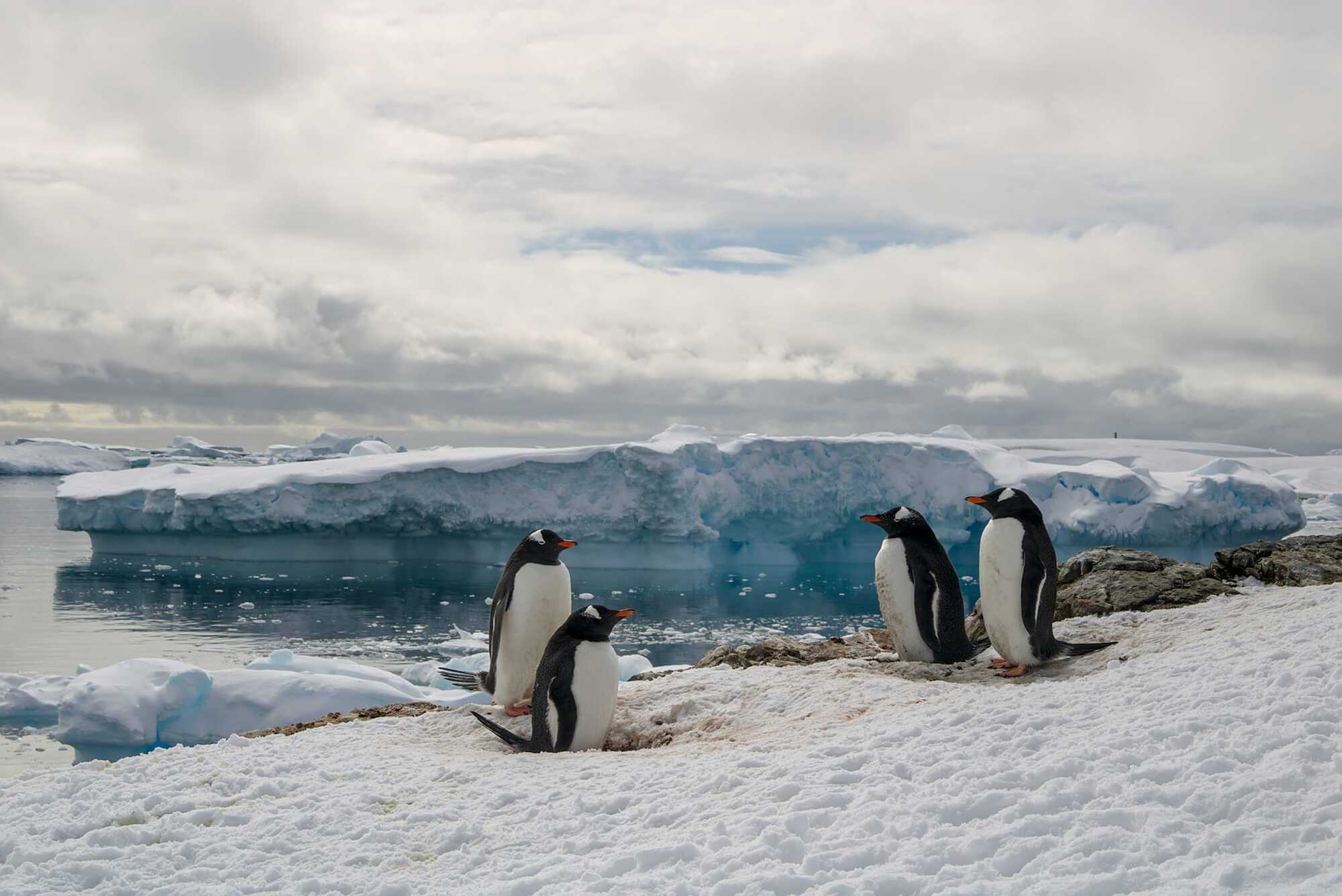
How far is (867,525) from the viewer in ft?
91.6

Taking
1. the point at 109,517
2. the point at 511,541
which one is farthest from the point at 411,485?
the point at 109,517

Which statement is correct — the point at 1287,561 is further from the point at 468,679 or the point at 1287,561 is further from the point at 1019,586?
the point at 468,679

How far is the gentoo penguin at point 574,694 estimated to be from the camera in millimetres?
4121

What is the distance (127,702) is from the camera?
30.5 ft

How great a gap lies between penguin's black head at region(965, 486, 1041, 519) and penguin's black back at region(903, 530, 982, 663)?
0.31 meters

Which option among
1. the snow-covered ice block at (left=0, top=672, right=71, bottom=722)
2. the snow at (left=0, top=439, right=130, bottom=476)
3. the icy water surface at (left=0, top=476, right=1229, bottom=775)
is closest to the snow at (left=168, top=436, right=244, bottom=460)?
the snow at (left=0, top=439, right=130, bottom=476)

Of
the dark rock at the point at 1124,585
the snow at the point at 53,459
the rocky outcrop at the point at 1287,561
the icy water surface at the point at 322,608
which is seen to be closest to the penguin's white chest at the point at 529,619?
the dark rock at the point at 1124,585

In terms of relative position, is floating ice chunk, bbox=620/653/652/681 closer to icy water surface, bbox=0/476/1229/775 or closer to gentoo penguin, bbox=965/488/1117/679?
icy water surface, bbox=0/476/1229/775

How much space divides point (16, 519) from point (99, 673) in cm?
3757

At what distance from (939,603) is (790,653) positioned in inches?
40.6

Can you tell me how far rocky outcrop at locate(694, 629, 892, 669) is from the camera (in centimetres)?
536

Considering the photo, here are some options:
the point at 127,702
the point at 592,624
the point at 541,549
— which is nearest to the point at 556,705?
the point at 592,624

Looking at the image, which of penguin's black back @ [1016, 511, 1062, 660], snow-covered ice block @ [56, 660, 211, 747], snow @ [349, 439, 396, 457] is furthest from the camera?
snow @ [349, 439, 396, 457]

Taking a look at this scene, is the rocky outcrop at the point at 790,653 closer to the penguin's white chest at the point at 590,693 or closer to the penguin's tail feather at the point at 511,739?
the penguin's white chest at the point at 590,693
